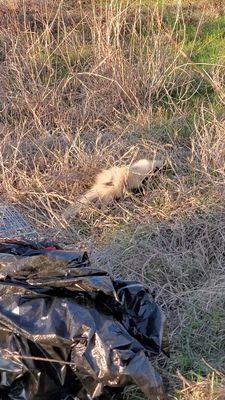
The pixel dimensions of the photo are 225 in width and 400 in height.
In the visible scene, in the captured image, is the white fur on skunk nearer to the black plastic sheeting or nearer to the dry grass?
the dry grass

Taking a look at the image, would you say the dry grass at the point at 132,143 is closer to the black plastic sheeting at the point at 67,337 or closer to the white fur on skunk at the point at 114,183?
the white fur on skunk at the point at 114,183

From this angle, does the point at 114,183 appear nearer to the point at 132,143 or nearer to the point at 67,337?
the point at 132,143

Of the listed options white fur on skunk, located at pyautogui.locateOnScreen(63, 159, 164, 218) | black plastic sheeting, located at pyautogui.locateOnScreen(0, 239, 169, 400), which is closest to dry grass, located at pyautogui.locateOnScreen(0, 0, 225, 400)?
white fur on skunk, located at pyautogui.locateOnScreen(63, 159, 164, 218)

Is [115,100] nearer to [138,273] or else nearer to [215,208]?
[215,208]

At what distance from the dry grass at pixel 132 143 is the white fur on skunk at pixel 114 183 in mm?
83

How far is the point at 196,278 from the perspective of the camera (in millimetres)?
3355

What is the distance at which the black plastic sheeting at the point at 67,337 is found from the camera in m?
2.35

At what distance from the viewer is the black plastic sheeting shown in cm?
235

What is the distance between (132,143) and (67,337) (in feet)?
8.23

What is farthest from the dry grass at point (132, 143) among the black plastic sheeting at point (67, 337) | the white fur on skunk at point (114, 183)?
the black plastic sheeting at point (67, 337)

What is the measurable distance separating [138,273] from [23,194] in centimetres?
111

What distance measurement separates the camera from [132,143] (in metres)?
4.70

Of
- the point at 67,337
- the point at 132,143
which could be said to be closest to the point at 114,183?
the point at 132,143

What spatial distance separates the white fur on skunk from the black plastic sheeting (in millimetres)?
1415
